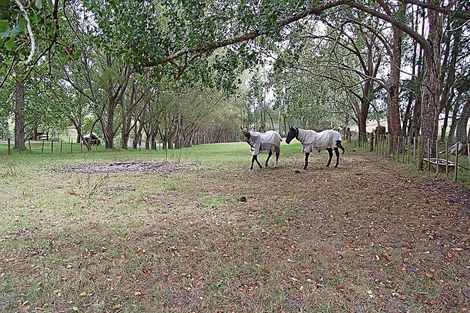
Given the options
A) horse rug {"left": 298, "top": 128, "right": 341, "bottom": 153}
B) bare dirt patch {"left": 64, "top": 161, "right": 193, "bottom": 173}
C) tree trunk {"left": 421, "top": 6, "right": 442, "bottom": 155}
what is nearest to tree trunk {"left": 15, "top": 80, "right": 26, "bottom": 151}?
bare dirt patch {"left": 64, "top": 161, "right": 193, "bottom": 173}

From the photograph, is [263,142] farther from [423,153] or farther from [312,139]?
[423,153]

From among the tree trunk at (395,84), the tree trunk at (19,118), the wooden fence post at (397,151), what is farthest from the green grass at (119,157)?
the wooden fence post at (397,151)

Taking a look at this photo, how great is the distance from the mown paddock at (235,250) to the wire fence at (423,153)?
1.86m

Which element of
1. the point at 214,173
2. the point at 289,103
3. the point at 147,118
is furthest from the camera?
the point at 147,118

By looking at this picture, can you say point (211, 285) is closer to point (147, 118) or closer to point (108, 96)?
point (108, 96)

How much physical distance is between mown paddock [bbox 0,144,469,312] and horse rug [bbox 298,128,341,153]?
3250mm

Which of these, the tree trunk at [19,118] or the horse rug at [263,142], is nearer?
the horse rug at [263,142]

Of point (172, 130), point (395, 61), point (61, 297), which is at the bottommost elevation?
point (61, 297)

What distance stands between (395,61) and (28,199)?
1400 centimetres

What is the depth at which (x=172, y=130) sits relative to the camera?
40.1 metres

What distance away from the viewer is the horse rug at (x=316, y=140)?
11.8m

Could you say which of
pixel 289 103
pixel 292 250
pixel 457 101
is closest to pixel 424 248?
pixel 292 250

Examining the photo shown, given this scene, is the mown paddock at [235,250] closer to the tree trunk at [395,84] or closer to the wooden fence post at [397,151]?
the wooden fence post at [397,151]

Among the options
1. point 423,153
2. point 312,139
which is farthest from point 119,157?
point 423,153
